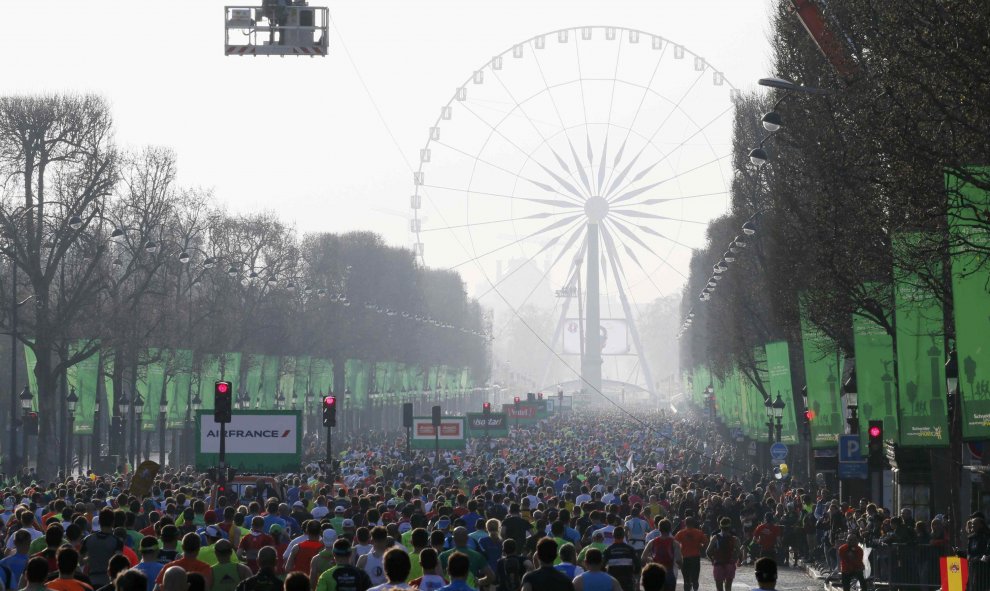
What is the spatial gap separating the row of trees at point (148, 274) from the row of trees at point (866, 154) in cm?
2148

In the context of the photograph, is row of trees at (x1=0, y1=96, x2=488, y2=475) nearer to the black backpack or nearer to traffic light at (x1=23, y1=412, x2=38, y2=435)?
traffic light at (x1=23, y1=412, x2=38, y2=435)

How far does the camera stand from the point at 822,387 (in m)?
35.0

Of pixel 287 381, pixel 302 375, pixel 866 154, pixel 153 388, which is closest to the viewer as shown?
pixel 866 154

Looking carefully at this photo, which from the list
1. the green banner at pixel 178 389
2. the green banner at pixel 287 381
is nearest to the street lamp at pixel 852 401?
the green banner at pixel 178 389

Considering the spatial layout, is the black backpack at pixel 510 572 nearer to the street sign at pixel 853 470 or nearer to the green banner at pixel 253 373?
the street sign at pixel 853 470

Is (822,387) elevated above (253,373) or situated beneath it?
situated beneath

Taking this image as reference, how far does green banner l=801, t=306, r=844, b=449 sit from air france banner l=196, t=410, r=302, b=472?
11.2m

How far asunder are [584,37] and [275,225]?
120 ft

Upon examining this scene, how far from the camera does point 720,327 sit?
78.6m

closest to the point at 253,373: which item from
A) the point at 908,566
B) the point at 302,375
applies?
the point at 302,375

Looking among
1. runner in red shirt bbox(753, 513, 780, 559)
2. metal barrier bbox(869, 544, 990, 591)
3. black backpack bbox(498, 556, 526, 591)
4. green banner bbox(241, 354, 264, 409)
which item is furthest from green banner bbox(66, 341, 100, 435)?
black backpack bbox(498, 556, 526, 591)

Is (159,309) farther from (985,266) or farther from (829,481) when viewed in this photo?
(985,266)

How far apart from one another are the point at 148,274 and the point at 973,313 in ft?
143

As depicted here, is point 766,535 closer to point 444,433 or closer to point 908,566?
point 908,566
